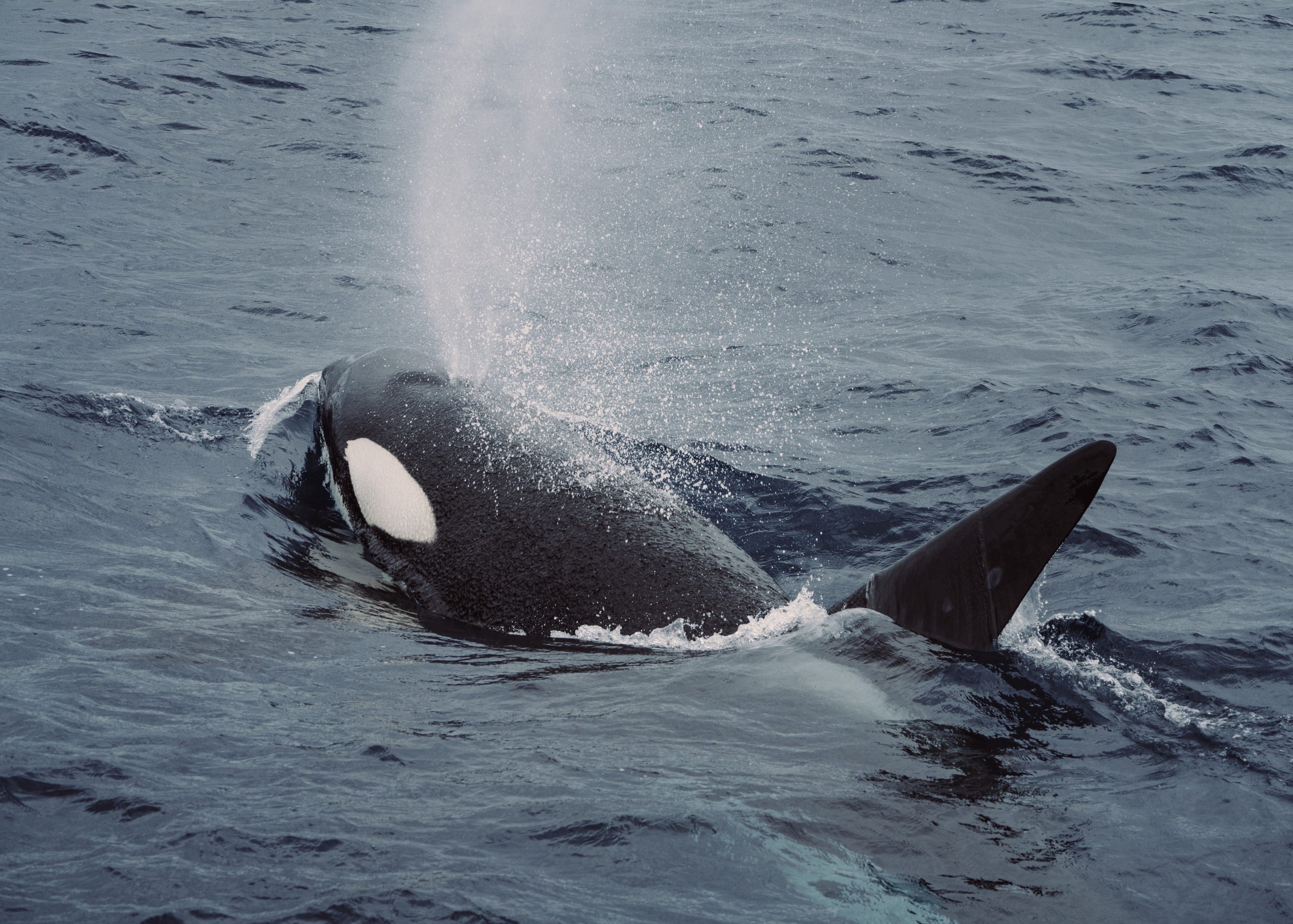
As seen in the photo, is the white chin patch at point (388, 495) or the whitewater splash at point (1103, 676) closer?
the whitewater splash at point (1103, 676)

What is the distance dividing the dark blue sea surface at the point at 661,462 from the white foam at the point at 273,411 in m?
0.08

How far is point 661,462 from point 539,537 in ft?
13.9

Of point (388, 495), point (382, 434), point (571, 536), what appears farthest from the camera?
point (382, 434)

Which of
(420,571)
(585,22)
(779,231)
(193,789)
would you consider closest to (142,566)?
(420,571)

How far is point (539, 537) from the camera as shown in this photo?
842cm

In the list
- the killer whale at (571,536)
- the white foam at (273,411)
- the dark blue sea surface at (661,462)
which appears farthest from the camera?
the white foam at (273,411)

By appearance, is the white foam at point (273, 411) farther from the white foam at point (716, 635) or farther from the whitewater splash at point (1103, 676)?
the whitewater splash at point (1103, 676)

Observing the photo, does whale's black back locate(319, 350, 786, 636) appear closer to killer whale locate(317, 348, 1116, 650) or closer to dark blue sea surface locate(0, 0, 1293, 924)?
killer whale locate(317, 348, 1116, 650)

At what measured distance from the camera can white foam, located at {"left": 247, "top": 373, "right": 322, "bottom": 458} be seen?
39.5ft

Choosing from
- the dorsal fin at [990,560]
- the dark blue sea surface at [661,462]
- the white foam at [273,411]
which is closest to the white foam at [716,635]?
the dark blue sea surface at [661,462]

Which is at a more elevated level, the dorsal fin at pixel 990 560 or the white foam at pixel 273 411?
the dorsal fin at pixel 990 560

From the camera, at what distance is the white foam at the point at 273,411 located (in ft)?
39.5

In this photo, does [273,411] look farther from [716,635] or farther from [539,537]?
[716,635]

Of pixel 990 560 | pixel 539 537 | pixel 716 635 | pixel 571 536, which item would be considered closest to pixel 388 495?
pixel 539 537
